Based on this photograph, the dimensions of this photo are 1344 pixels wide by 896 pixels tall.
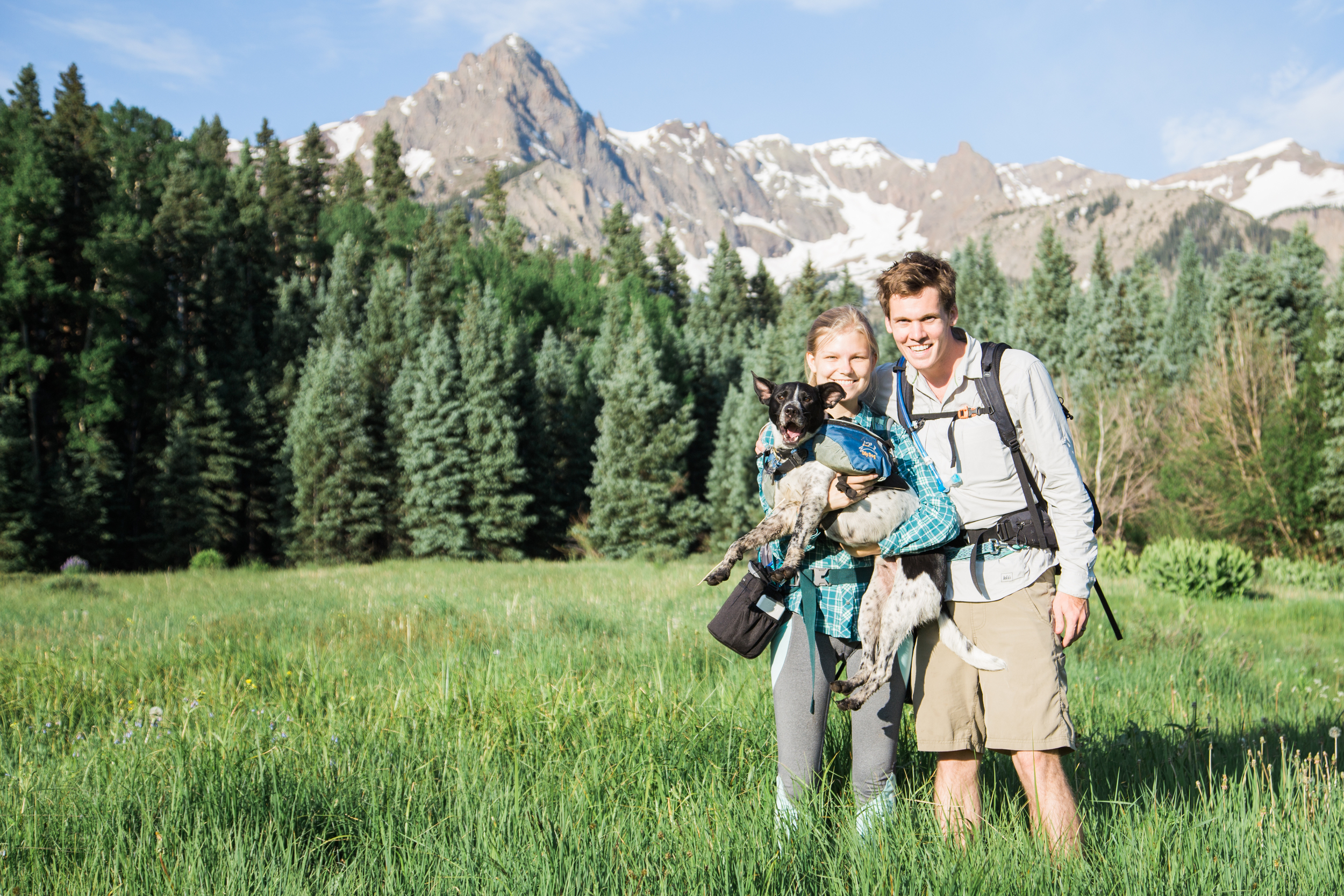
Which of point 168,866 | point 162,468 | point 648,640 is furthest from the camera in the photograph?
point 162,468

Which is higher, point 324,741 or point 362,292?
point 362,292

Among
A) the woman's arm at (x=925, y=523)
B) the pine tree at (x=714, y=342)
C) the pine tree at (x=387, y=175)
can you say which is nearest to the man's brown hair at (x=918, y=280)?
the woman's arm at (x=925, y=523)

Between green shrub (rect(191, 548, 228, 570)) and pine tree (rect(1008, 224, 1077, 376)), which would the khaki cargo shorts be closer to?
green shrub (rect(191, 548, 228, 570))

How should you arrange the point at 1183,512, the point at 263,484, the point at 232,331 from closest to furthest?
the point at 1183,512 < the point at 263,484 < the point at 232,331

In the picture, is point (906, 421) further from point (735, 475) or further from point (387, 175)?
point (387, 175)

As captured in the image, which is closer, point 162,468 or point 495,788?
point 495,788

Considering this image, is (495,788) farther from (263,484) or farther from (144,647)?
(263,484)

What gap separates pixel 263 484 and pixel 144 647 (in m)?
38.5

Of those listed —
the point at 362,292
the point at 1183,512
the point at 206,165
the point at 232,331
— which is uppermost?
the point at 206,165

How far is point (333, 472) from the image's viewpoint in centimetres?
3741

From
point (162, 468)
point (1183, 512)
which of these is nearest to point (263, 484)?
point (162, 468)

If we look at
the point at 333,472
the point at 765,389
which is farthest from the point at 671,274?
the point at 765,389

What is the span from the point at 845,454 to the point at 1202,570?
14828mm

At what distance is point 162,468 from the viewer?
3603 centimetres
